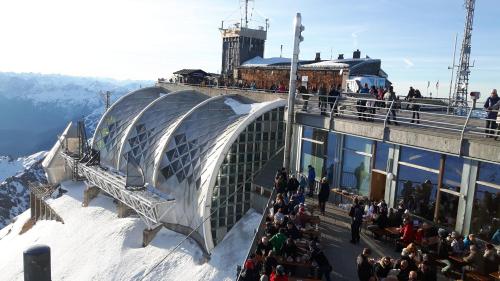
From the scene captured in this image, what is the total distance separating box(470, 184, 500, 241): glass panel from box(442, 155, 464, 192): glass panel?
1.96 feet

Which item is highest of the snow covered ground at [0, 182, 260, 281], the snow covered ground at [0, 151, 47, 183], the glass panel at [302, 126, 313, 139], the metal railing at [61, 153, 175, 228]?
the glass panel at [302, 126, 313, 139]

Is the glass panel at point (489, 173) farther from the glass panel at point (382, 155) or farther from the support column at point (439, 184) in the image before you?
the glass panel at point (382, 155)

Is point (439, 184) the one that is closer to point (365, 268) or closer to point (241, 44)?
point (365, 268)

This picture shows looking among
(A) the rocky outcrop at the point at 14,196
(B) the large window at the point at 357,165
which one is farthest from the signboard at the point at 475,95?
(A) the rocky outcrop at the point at 14,196

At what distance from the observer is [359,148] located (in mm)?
14555

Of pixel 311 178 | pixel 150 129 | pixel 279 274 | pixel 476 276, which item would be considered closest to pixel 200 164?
pixel 311 178

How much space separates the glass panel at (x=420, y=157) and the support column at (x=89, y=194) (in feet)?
77.1

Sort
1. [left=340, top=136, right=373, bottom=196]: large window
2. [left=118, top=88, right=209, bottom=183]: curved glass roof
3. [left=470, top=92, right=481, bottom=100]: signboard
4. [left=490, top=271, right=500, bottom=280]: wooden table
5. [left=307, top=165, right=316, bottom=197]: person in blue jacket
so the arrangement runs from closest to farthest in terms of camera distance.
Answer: [left=490, top=271, right=500, bottom=280]: wooden table, [left=470, top=92, right=481, bottom=100]: signboard, [left=340, top=136, right=373, bottom=196]: large window, [left=307, top=165, right=316, bottom=197]: person in blue jacket, [left=118, top=88, right=209, bottom=183]: curved glass roof

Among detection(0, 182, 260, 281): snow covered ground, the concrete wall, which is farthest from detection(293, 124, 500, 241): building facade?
detection(0, 182, 260, 281): snow covered ground

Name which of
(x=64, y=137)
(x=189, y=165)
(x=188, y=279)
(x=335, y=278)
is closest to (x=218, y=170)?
(x=189, y=165)

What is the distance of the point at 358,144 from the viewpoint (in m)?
14.6

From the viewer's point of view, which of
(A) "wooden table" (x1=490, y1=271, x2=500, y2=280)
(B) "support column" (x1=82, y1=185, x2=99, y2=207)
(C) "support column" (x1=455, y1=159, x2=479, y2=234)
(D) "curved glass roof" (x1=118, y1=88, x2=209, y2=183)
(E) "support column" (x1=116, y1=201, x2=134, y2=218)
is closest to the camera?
(A) "wooden table" (x1=490, y1=271, x2=500, y2=280)

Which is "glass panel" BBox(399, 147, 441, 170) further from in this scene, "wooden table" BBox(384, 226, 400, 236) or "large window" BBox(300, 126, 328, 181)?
"large window" BBox(300, 126, 328, 181)

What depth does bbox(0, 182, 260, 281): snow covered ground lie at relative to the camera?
62.9 ft
